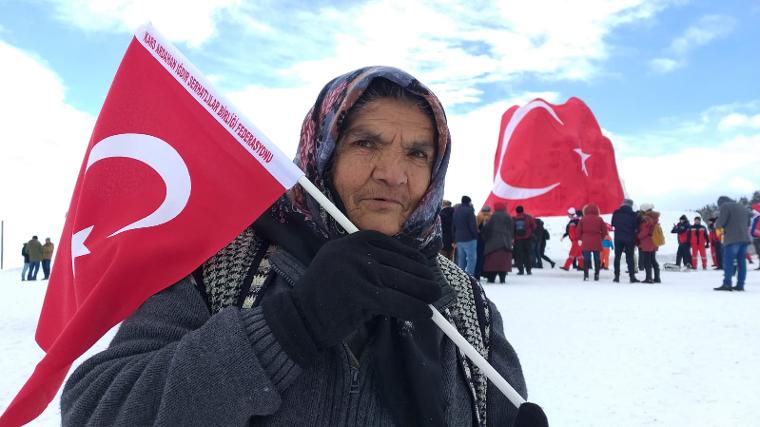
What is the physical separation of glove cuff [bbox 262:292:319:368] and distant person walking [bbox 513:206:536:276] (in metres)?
11.7

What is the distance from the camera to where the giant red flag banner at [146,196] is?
127cm

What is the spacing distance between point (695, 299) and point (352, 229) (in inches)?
330

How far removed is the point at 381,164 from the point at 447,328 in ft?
1.31

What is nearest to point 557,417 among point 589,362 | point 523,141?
point 589,362

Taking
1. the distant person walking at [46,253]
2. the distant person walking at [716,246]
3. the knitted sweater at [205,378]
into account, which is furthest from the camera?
the distant person walking at [46,253]

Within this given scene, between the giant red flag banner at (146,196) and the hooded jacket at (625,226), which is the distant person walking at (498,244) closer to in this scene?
the hooded jacket at (625,226)

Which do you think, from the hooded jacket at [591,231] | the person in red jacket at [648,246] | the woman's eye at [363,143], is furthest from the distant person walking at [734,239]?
the woman's eye at [363,143]

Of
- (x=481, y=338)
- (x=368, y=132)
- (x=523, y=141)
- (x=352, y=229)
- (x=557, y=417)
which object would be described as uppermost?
(x=523, y=141)

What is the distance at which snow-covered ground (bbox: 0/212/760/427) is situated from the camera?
3.48m

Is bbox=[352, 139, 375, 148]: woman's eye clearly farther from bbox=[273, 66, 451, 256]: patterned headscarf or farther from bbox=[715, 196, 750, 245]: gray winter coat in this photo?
bbox=[715, 196, 750, 245]: gray winter coat

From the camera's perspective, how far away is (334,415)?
1210 millimetres

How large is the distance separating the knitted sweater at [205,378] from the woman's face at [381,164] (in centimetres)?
32

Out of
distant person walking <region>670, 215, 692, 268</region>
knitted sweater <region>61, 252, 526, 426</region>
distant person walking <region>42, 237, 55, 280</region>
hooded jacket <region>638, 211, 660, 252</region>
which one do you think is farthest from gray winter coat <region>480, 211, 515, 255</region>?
distant person walking <region>42, 237, 55, 280</region>

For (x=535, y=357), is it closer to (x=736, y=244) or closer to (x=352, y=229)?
(x=352, y=229)
